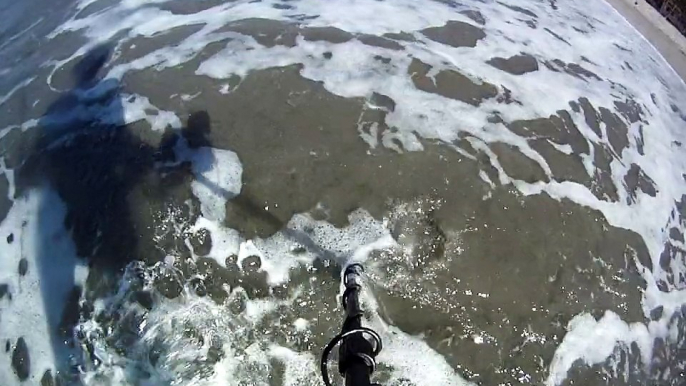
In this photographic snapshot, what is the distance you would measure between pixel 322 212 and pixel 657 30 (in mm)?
5815

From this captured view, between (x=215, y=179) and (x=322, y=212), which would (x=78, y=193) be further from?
(x=322, y=212)

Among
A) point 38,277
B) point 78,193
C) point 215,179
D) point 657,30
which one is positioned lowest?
point 38,277

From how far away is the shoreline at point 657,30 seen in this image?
7926mm

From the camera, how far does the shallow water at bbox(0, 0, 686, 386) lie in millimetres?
4703

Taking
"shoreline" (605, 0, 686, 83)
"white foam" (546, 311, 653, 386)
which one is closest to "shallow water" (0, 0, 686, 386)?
"white foam" (546, 311, 653, 386)

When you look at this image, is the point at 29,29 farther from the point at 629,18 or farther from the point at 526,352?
the point at 629,18

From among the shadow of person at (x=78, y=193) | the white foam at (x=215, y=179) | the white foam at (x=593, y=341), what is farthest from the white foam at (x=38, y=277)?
the white foam at (x=593, y=341)

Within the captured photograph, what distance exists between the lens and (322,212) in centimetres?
500

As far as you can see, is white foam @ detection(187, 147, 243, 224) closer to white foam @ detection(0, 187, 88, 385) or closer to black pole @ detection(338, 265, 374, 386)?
white foam @ detection(0, 187, 88, 385)

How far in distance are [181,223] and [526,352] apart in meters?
2.82

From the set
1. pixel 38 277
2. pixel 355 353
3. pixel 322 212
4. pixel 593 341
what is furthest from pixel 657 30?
pixel 38 277

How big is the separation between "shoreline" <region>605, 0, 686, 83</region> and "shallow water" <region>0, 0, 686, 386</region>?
1.95 m

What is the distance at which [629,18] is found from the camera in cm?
830

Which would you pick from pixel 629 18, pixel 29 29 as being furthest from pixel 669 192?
pixel 29 29
